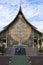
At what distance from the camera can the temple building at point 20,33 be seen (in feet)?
144

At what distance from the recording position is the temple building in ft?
144

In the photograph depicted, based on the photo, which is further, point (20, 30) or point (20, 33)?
point (20, 30)

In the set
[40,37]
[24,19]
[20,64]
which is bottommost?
[20,64]

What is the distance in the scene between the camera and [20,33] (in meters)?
44.2

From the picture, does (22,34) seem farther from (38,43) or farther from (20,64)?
(20,64)

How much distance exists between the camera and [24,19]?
147ft

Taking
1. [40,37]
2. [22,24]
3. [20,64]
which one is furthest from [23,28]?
[20,64]

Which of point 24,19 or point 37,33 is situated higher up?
point 24,19

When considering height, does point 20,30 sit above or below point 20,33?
above

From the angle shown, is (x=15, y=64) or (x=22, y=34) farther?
(x=22, y=34)

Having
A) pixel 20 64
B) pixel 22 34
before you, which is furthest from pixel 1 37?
pixel 20 64

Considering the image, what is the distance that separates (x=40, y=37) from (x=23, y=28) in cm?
390

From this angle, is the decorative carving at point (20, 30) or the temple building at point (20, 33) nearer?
the temple building at point (20, 33)

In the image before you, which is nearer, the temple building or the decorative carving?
the temple building
